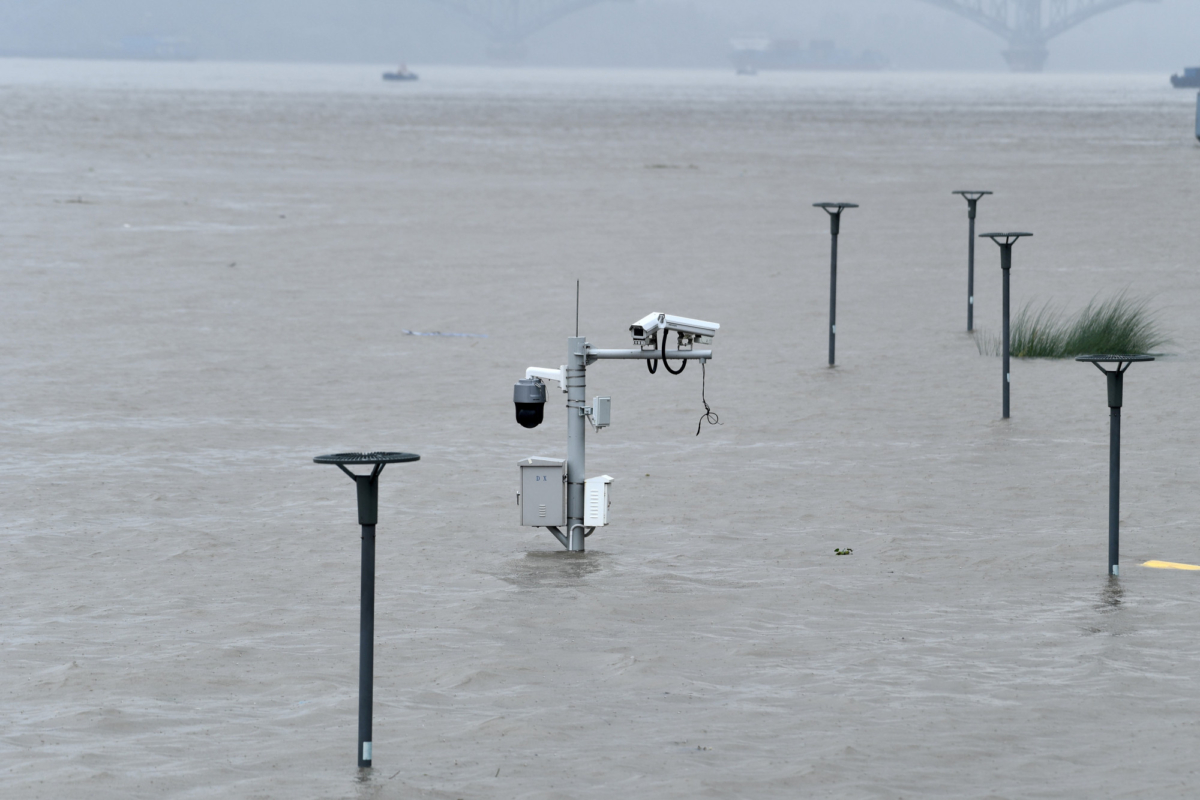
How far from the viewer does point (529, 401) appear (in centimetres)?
935

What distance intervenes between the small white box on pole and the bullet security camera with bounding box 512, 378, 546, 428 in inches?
17.7

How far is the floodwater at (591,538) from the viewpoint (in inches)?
260

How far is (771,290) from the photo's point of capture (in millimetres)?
21984

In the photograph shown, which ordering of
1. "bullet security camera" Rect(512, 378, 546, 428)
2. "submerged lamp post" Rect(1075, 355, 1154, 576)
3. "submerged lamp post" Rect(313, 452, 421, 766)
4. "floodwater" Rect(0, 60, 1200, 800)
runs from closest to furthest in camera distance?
"submerged lamp post" Rect(313, 452, 421, 766) < "floodwater" Rect(0, 60, 1200, 800) < "submerged lamp post" Rect(1075, 355, 1154, 576) < "bullet security camera" Rect(512, 378, 546, 428)

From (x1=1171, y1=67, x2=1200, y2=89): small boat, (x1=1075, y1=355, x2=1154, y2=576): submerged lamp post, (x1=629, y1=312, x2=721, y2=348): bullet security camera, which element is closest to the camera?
(x1=1075, y1=355, x2=1154, y2=576): submerged lamp post

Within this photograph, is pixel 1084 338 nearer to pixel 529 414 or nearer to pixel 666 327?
pixel 666 327

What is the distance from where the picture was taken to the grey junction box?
937 centimetres

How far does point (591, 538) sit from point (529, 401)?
3.27ft

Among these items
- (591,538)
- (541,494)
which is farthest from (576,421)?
(591,538)

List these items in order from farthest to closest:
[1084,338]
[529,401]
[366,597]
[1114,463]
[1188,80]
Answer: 1. [1188,80]
2. [1084,338]
3. [529,401]
4. [1114,463]
5. [366,597]

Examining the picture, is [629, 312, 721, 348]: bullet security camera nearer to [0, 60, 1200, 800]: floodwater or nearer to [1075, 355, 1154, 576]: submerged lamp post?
[0, 60, 1200, 800]: floodwater

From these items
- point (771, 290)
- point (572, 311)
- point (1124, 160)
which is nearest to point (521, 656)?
point (572, 311)

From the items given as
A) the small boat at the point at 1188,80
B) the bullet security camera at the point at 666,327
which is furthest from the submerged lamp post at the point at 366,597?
the small boat at the point at 1188,80

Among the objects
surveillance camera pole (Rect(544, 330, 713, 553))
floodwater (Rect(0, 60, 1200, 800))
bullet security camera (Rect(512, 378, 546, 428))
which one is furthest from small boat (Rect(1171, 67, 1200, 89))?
bullet security camera (Rect(512, 378, 546, 428))
